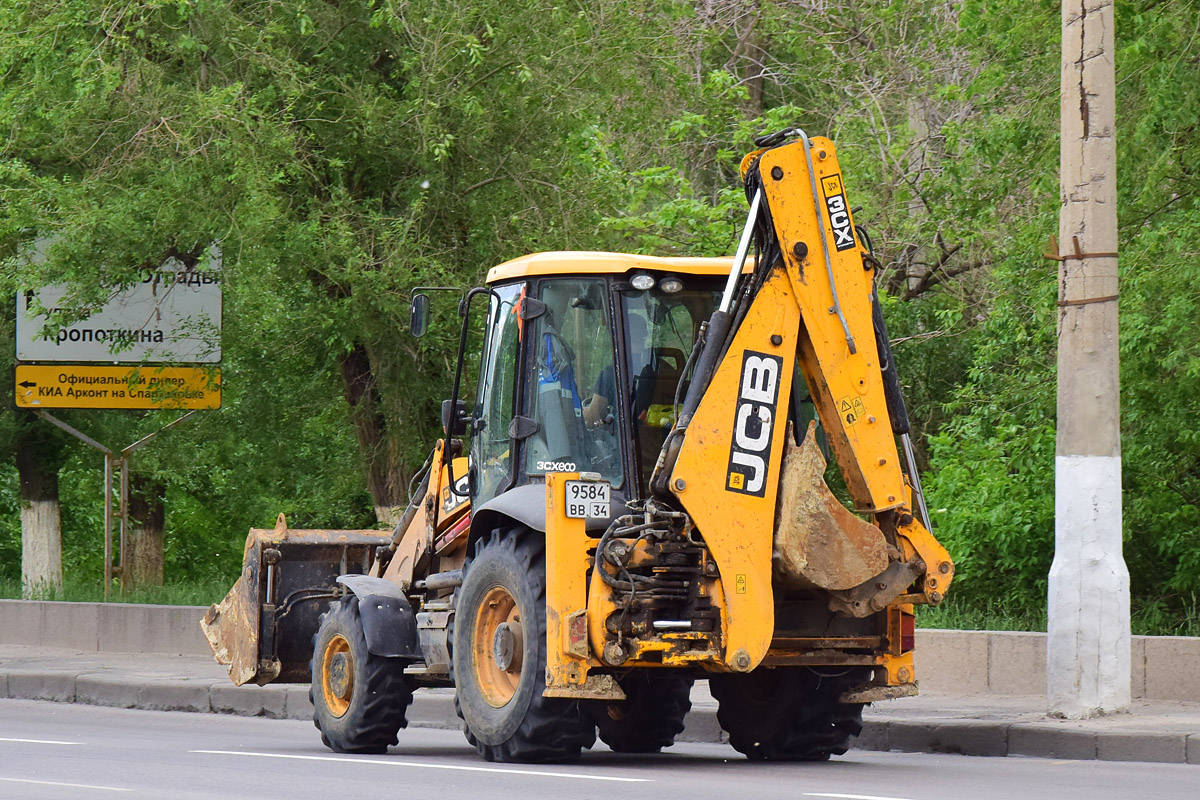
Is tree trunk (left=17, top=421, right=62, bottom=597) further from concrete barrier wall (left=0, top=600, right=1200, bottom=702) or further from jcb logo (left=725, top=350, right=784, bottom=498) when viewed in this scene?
jcb logo (left=725, top=350, right=784, bottom=498)

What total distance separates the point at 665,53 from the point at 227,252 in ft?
18.7

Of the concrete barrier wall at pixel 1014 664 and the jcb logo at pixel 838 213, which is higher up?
the jcb logo at pixel 838 213

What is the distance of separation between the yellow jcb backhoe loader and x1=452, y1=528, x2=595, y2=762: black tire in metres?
0.02

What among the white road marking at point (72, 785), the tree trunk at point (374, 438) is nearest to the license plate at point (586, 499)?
the white road marking at point (72, 785)

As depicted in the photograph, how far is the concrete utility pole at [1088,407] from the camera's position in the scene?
11703 millimetres

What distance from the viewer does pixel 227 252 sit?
17000 millimetres

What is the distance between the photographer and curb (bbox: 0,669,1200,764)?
10.7 meters

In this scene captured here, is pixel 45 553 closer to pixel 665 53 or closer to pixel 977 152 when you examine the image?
pixel 665 53

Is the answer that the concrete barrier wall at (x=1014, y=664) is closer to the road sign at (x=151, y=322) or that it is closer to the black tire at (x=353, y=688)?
the black tire at (x=353, y=688)

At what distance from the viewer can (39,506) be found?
26.3m

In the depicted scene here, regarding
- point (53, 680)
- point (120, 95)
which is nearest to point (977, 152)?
point (120, 95)

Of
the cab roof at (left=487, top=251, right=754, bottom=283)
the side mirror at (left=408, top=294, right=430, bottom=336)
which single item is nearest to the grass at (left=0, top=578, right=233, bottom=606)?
the side mirror at (left=408, top=294, right=430, bottom=336)

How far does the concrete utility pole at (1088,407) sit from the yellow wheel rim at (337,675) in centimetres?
454

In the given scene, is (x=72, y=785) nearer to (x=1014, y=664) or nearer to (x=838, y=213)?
(x=838, y=213)
